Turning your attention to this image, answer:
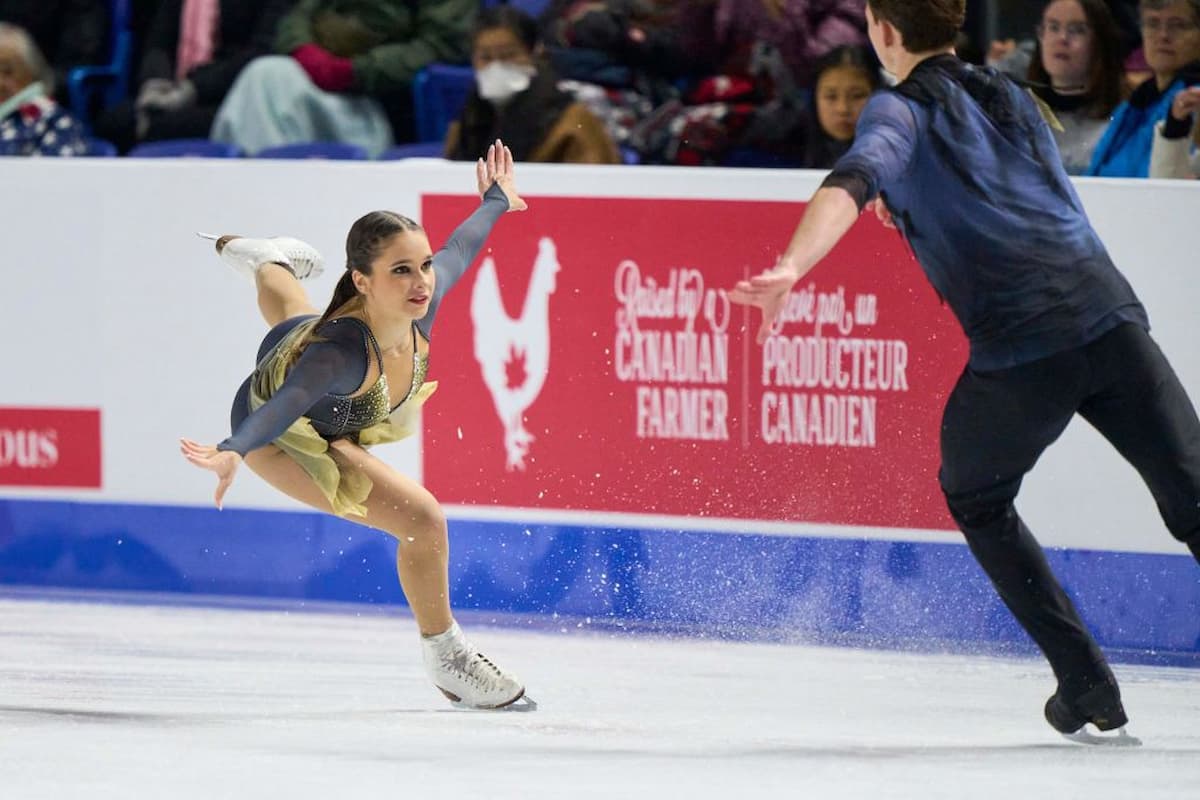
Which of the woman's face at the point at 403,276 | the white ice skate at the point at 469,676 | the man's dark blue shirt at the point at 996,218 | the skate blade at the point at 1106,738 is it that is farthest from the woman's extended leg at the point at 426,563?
the man's dark blue shirt at the point at 996,218

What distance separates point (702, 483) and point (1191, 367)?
1.32 m

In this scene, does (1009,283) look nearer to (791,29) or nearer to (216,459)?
(216,459)

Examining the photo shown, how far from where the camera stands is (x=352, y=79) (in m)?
7.76

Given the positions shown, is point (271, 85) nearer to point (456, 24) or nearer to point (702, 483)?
point (456, 24)

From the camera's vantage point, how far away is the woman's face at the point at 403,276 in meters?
4.58

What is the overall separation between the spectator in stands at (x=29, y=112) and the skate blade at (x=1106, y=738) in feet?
14.2

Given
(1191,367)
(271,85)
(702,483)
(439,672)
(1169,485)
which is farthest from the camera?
(271,85)

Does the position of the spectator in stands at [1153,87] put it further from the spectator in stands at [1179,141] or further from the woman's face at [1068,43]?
the woman's face at [1068,43]

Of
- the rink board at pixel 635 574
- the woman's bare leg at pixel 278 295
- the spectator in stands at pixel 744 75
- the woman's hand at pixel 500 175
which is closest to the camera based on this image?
the woman's hand at pixel 500 175

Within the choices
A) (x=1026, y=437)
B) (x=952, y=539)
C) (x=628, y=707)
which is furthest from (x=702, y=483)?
(x=1026, y=437)

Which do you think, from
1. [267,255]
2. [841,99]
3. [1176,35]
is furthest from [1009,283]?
[841,99]

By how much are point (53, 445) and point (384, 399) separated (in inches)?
78.4

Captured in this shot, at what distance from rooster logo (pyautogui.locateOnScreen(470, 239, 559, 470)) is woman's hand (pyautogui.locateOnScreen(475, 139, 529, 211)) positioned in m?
0.95

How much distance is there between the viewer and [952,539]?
567 cm
